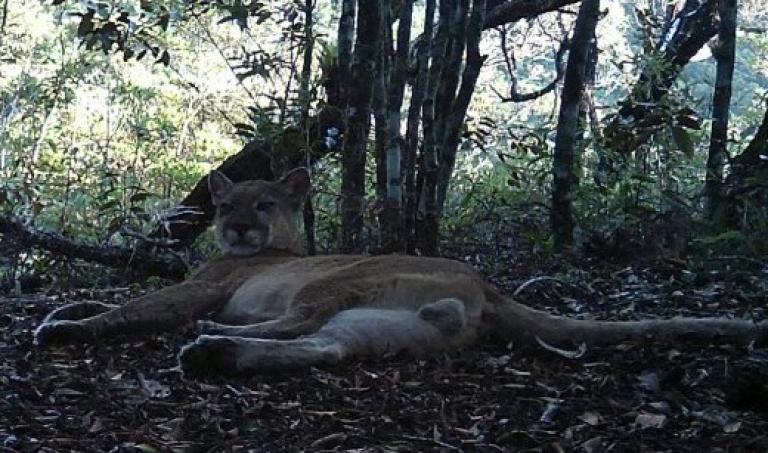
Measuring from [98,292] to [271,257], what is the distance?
1.20m

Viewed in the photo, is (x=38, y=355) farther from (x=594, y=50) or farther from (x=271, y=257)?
(x=594, y=50)

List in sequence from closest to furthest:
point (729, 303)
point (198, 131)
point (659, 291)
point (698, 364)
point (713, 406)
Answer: point (713, 406) → point (698, 364) → point (729, 303) → point (659, 291) → point (198, 131)

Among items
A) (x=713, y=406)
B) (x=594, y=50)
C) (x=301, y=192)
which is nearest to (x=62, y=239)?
(x=301, y=192)

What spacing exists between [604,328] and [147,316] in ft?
6.52

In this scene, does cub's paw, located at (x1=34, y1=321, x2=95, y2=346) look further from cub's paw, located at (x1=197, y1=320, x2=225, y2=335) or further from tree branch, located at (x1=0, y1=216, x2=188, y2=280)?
tree branch, located at (x1=0, y1=216, x2=188, y2=280)

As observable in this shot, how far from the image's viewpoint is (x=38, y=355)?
4.34 meters

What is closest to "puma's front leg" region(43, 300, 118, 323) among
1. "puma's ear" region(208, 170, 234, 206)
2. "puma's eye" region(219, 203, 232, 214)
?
"puma's eye" region(219, 203, 232, 214)

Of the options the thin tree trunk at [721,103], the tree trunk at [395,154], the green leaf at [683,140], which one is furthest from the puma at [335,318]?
the green leaf at [683,140]

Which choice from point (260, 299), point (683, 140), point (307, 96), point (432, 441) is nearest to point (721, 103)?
point (683, 140)

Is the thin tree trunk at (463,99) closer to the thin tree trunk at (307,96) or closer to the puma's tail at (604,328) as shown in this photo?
the thin tree trunk at (307,96)

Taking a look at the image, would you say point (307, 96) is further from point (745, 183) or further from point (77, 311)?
point (745, 183)

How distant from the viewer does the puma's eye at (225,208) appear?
6.03 meters

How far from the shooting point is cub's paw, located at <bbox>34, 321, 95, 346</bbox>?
14.9ft

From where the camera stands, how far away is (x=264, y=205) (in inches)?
238
